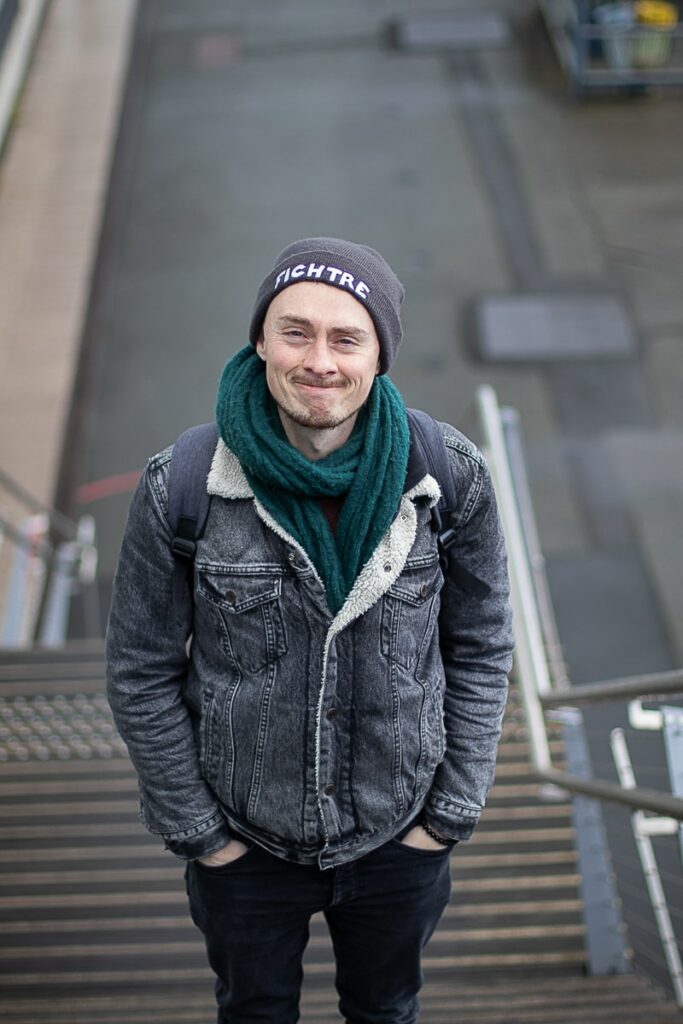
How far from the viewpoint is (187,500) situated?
2178 mm

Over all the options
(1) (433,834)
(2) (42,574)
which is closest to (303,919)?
(1) (433,834)

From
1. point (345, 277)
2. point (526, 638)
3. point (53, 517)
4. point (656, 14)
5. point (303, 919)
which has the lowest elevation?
point (53, 517)

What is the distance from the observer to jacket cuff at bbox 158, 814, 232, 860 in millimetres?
2307

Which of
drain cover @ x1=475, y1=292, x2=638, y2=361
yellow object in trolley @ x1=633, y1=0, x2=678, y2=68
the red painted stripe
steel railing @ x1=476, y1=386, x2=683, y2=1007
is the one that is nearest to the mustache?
steel railing @ x1=476, y1=386, x2=683, y2=1007

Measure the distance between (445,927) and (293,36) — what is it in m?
12.3

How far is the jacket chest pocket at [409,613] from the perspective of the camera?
2.23 meters

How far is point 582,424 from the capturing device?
9.37 m

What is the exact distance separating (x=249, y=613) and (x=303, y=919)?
65 cm

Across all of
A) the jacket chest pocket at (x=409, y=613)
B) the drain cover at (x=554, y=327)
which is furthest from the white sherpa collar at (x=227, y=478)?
the drain cover at (x=554, y=327)

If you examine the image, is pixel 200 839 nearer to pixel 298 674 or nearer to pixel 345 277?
pixel 298 674

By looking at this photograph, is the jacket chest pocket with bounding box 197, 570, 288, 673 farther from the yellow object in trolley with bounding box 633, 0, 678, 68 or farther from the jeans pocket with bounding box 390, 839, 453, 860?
the yellow object in trolley with bounding box 633, 0, 678, 68

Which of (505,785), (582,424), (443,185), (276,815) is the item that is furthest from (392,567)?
(443,185)

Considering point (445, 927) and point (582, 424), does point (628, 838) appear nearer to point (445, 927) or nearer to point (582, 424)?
point (445, 927)

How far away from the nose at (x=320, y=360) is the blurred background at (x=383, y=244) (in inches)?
142
